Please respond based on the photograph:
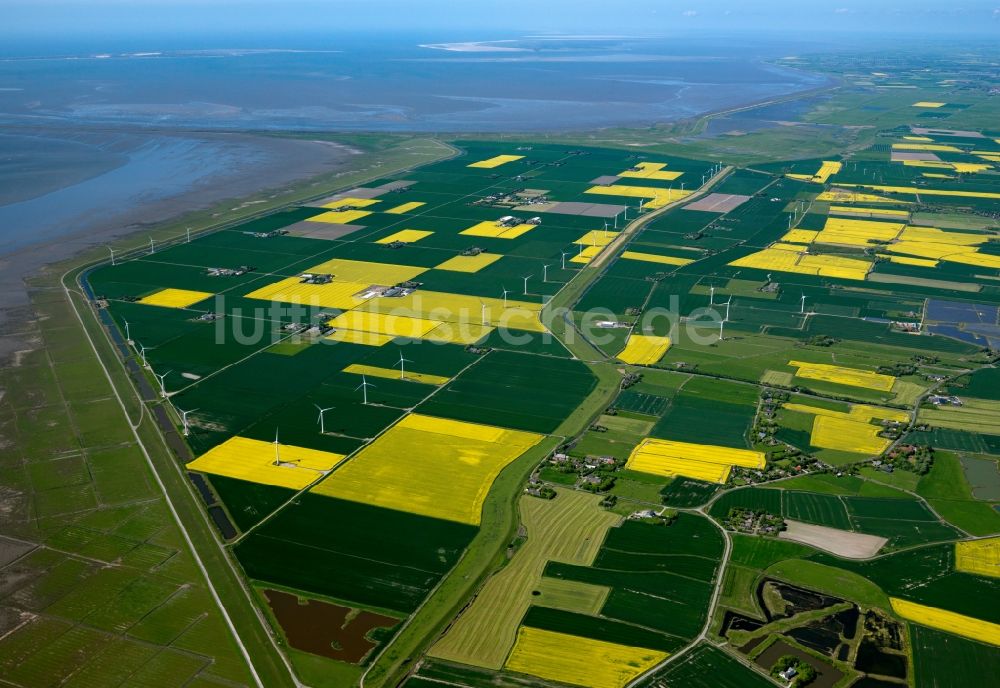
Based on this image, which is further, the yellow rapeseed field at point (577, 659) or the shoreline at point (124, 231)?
the shoreline at point (124, 231)

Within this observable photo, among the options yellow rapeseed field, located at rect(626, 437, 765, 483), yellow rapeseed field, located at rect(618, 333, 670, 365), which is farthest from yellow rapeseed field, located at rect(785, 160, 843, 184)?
yellow rapeseed field, located at rect(626, 437, 765, 483)

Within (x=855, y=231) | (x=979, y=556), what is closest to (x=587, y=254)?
(x=855, y=231)

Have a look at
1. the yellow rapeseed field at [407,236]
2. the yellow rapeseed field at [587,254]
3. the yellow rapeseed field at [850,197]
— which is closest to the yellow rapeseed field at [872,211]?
the yellow rapeseed field at [850,197]

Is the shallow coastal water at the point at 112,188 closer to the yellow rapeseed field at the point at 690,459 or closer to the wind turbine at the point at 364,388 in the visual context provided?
the wind turbine at the point at 364,388

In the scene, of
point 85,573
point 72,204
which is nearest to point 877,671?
point 85,573

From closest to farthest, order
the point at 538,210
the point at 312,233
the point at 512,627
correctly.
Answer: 1. the point at 512,627
2. the point at 312,233
3. the point at 538,210

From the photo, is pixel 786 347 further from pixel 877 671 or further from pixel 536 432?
pixel 877 671

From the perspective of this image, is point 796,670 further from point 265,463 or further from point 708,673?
point 265,463
